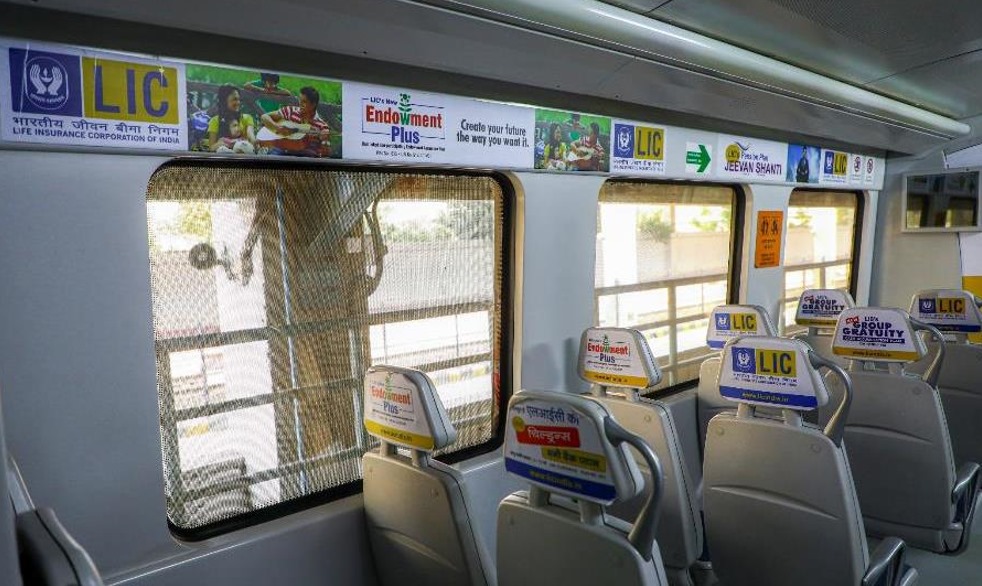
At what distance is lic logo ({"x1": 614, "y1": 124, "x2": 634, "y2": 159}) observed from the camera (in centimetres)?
346

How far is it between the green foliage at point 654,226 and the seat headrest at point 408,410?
2.41 m

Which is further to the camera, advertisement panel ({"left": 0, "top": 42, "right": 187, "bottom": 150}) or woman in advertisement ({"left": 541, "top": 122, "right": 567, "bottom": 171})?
woman in advertisement ({"left": 541, "top": 122, "right": 567, "bottom": 171})

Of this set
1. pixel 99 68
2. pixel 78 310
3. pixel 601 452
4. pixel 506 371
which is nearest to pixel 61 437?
pixel 78 310

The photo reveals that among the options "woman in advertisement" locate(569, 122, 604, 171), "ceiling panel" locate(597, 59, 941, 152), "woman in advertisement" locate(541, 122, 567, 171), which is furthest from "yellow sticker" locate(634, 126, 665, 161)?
"woman in advertisement" locate(541, 122, 567, 171)


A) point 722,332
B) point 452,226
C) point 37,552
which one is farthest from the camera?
point 722,332

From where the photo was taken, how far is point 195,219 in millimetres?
2291

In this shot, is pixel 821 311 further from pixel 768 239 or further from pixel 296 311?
pixel 296 311

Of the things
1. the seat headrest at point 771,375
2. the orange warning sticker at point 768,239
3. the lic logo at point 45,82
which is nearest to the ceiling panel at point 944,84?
the orange warning sticker at point 768,239

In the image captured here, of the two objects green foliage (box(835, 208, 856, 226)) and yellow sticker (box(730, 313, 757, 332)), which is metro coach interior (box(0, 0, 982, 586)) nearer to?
yellow sticker (box(730, 313, 757, 332))

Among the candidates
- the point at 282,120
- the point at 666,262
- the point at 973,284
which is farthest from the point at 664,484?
the point at 973,284

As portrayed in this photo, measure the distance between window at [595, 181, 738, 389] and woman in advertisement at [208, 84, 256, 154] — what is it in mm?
2118

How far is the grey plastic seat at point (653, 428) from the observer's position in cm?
273

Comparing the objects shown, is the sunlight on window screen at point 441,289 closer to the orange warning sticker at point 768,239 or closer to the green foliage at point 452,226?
the green foliage at point 452,226

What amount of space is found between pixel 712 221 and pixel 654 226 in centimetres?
70
